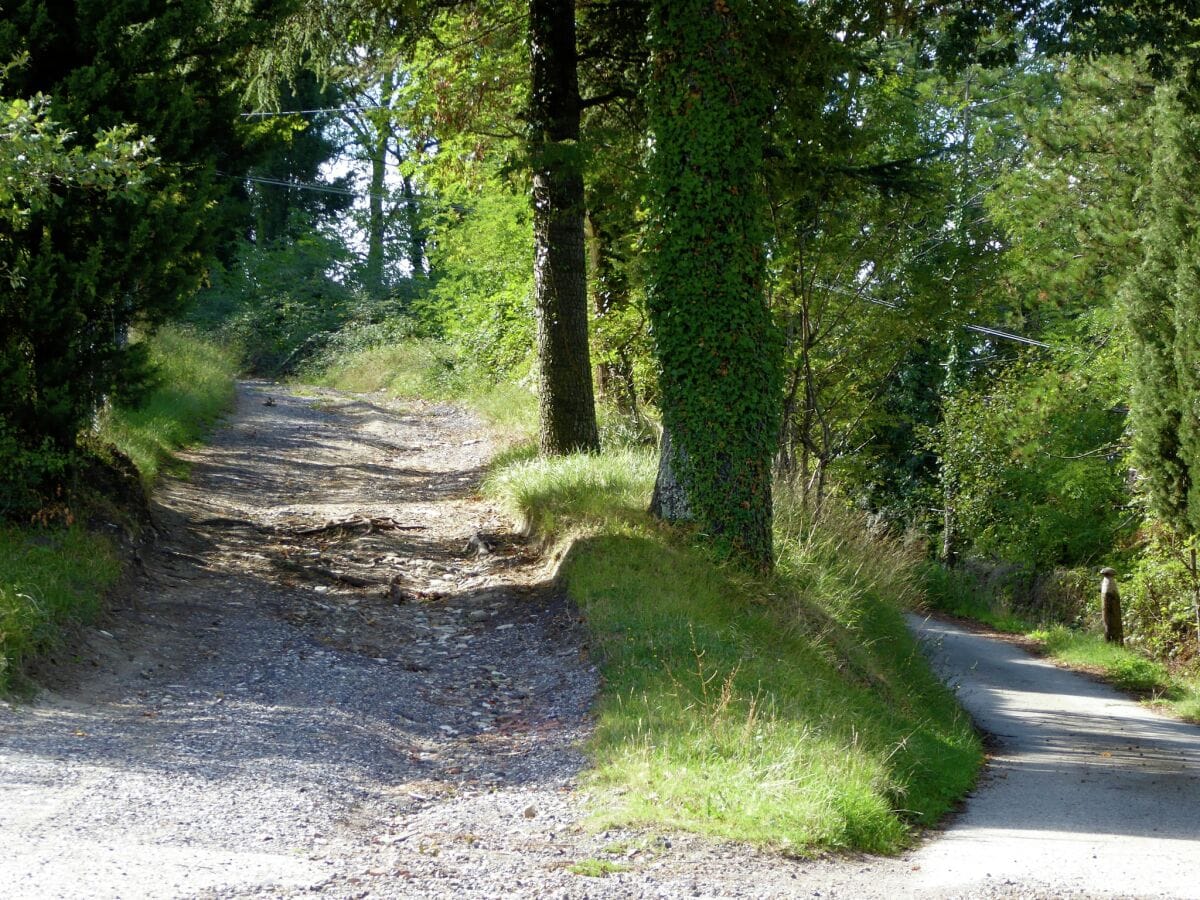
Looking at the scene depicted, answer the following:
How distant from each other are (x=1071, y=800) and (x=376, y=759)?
16.4 feet

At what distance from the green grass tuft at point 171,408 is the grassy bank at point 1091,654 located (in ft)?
36.1

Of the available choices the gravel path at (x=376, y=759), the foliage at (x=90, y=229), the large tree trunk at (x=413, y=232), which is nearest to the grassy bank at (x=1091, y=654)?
the gravel path at (x=376, y=759)

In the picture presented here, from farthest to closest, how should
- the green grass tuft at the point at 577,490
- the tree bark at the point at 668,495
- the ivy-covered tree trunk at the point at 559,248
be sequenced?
1. the ivy-covered tree trunk at the point at 559,248
2. the green grass tuft at the point at 577,490
3. the tree bark at the point at 668,495

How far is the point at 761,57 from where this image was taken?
1102 centimetres

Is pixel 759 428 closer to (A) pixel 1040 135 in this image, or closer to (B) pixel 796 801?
(B) pixel 796 801

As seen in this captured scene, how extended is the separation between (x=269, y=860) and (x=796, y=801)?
103 inches

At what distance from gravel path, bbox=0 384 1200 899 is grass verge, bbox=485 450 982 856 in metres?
0.26

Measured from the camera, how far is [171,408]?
17.9 m

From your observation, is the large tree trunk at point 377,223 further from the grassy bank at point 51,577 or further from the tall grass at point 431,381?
the grassy bank at point 51,577

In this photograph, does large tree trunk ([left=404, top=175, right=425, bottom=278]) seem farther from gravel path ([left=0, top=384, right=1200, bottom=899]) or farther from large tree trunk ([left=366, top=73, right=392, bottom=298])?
gravel path ([left=0, top=384, right=1200, bottom=899])

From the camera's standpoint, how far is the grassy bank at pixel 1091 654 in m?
15.2

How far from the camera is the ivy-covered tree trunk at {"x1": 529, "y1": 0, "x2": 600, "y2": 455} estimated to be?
42.7 ft

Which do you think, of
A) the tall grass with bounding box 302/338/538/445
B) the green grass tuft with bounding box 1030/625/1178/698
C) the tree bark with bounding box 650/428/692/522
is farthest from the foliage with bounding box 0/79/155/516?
the green grass tuft with bounding box 1030/625/1178/698

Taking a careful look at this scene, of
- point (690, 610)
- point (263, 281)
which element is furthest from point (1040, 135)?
point (263, 281)
